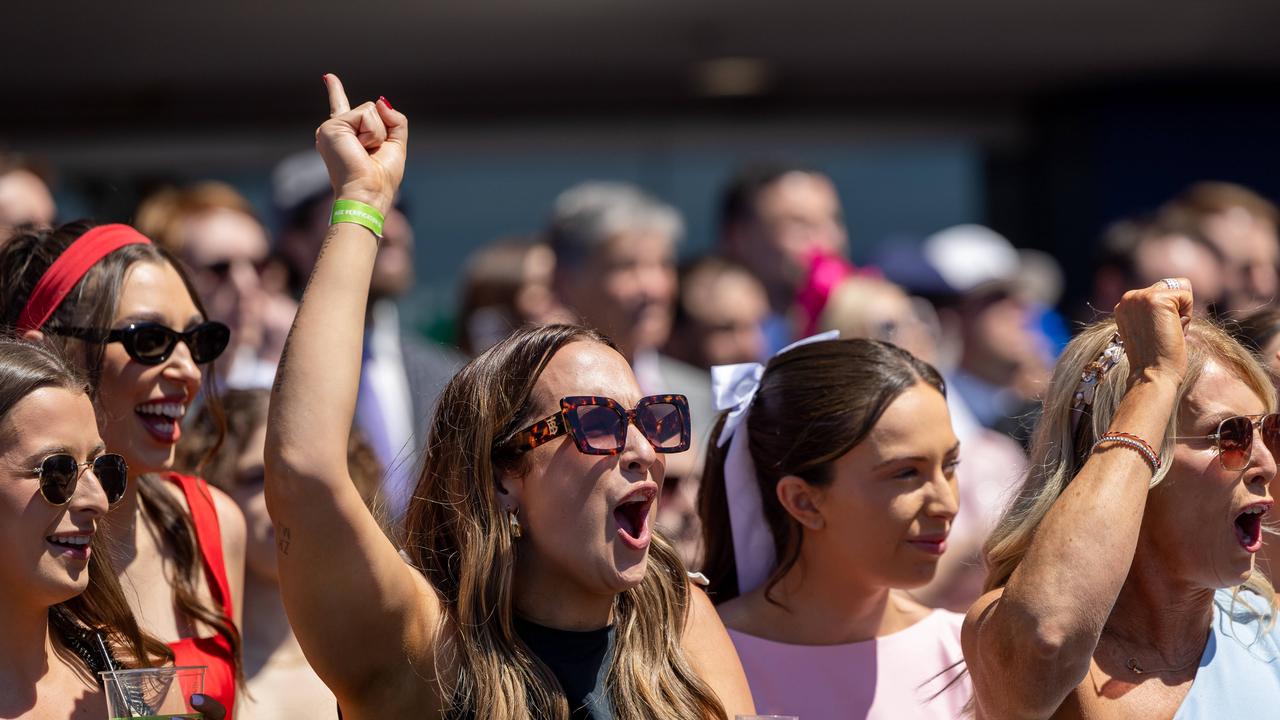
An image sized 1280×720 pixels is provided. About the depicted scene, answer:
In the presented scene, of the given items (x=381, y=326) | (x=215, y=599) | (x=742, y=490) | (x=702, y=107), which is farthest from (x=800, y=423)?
(x=702, y=107)

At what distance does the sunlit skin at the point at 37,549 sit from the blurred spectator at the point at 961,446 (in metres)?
2.55

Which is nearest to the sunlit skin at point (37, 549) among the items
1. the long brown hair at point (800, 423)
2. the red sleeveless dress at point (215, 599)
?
the red sleeveless dress at point (215, 599)

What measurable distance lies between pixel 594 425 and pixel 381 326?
2740 millimetres

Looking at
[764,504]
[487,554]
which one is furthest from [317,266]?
[764,504]

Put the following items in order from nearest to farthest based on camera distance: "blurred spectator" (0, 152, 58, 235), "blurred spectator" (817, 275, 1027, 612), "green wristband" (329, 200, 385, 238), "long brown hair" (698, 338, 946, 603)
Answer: "green wristband" (329, 200, 385, 238)
"long brown hair" (698, 338, 946, 603)
"blurred spectator" (817, 275, 1027, 612)
"blurred spectator" (0, 152, 58, 235)

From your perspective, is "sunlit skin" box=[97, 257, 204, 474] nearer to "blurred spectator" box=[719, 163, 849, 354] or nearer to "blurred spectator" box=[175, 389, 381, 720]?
"blurred spectator" box=[175, 389, 381, 720]

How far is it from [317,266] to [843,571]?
5.20 ft

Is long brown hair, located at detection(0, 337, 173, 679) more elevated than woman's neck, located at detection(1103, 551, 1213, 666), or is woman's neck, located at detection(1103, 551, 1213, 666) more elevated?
long brown hair, located at detection(0, 337, 173, 679)

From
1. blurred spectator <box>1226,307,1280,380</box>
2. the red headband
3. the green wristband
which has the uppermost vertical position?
the red headband

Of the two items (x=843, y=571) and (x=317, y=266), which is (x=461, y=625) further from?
(x=843, y=571)

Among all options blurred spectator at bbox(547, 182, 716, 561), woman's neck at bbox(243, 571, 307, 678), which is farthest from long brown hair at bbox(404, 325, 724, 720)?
blurred spectator at bbox(547, 182, 716, 561)

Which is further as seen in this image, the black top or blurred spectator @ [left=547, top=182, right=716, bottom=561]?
blurred spectator @ [left=547, top=182, right=716, bottom=561]

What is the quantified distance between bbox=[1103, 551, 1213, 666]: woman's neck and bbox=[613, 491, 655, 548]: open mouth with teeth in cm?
91

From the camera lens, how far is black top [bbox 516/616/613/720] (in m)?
2.67
